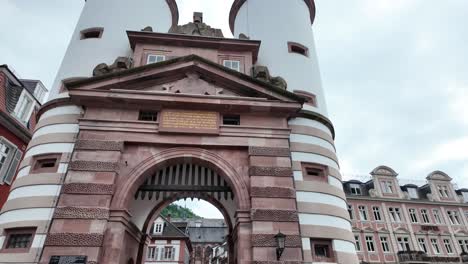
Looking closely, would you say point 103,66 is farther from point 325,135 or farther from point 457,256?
point 457,256

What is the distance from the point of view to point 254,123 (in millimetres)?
13000

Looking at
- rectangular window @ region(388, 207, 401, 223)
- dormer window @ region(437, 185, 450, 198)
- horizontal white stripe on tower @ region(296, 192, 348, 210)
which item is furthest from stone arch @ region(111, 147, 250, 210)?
dormer window @ region(437, 185, 450, 198)

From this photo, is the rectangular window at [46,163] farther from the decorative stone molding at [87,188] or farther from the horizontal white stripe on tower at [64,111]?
the horizontal white stripe on tower at [64,111]

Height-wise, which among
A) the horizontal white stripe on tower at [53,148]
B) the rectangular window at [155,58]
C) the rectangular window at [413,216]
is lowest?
the horizontal white stripe on tower at [53,148]

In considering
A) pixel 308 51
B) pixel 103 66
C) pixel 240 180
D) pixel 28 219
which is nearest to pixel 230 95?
pixel 240 180

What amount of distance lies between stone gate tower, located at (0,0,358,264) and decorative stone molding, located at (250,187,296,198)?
0.04m

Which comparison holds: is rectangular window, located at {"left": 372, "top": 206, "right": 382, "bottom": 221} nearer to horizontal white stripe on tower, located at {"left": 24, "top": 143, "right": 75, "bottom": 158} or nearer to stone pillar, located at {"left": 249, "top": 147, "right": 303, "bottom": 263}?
stone pillar, located at {"left": 249, "top": 147, "right": 303, "bottom": 263}

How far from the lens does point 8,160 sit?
17.7 meters

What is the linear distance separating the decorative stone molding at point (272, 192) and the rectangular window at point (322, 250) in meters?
2.13

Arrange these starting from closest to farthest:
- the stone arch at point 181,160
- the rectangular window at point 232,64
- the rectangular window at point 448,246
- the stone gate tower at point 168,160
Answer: the stone gate tower at point 168,160, the stone arch at point 181,160, the rectangular window at point 232,64, the rectangular window at point 448,246

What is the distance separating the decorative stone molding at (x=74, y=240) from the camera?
9.88 m

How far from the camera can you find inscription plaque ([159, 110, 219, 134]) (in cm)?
1235

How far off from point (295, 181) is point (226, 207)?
14.1 feet

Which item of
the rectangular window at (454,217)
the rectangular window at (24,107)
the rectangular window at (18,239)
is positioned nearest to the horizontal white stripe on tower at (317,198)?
the rectangular window at (18,239)
